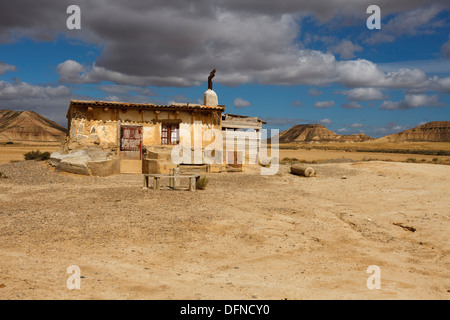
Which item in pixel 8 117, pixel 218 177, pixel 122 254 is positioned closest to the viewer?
pixel 122 254

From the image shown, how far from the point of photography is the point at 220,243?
6.48 m

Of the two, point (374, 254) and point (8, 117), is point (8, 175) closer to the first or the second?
point (374, 254)

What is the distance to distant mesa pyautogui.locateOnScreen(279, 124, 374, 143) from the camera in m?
133

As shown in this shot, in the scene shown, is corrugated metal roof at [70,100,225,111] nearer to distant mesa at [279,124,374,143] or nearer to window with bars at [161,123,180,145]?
window with bars at [161,123,180,145]

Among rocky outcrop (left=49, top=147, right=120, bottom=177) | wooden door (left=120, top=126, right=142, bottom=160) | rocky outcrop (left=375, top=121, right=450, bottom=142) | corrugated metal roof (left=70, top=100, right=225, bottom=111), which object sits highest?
rocky outcrop (left=375, top=121, right=450, bottom=142)

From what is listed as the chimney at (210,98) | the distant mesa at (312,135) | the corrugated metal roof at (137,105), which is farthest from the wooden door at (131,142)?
the distant mesa at (312,135)

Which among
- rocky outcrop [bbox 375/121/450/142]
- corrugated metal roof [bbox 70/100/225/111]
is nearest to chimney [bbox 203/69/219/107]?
corrugated metal roof [bbox 70/100/225/111]

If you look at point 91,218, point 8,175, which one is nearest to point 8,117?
point 8,175

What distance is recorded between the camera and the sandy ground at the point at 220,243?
4.34m

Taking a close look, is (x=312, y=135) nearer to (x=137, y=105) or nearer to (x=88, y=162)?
(x=137, y=105)

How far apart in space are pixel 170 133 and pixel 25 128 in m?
A: 101

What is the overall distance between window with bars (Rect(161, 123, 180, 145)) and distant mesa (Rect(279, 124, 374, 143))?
117 m
